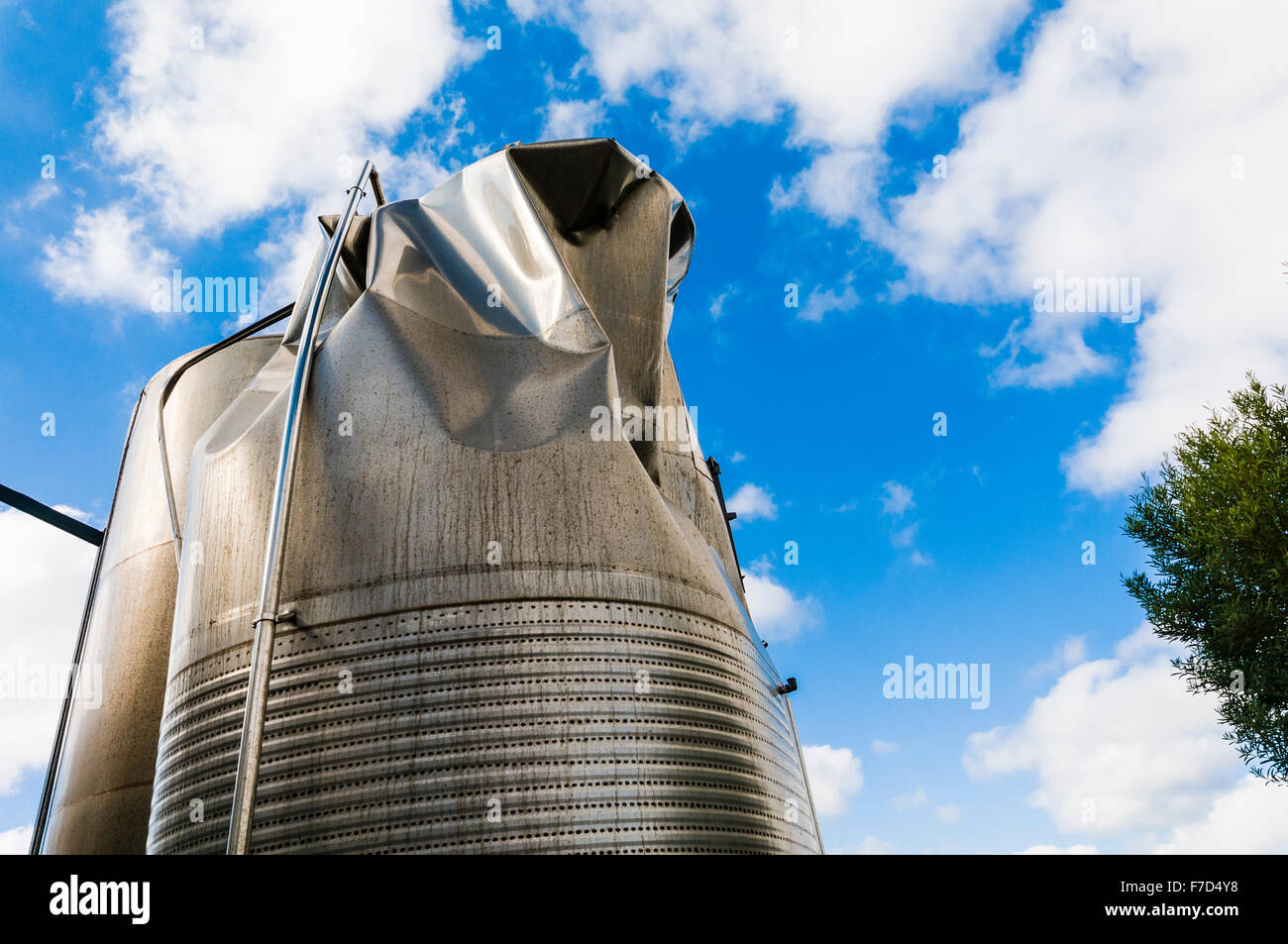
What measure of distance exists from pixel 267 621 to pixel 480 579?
3.70ft

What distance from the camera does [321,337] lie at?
6.65m

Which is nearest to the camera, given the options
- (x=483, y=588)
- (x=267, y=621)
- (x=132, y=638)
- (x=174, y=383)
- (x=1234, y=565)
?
(x=267, y=621)

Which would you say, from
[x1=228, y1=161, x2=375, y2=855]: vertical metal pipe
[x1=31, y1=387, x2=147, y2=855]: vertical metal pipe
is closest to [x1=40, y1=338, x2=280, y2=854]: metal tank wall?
[x1=31, y1=387, x2=147, y2=855]: vertical metal pipe

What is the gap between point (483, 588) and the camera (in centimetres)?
516

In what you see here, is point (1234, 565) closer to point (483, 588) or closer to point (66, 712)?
point (483, 588)

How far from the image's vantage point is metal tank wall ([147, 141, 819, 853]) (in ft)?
15.7

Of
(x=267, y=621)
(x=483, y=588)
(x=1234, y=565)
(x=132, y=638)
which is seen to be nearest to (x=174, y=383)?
(x=132, y=638)

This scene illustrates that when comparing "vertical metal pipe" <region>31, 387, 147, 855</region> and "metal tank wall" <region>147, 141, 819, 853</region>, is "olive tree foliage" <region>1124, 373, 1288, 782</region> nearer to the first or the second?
"metal tank wall" <region>147, 141, 819, 853</region>

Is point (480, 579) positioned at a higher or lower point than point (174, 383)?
lower

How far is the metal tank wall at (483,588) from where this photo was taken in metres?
4.77
